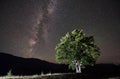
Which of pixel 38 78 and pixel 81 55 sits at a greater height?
pixel 81 55

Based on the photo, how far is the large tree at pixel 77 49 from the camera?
231ft

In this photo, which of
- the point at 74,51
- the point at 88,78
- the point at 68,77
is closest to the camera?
the point at 68,77

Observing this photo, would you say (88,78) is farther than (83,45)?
No

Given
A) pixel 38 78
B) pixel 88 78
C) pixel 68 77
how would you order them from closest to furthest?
pixel 38 78 → pixel 68 77 → pixel 88 78

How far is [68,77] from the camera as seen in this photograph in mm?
45094

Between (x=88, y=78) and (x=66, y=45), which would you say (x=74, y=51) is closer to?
(x=66, y=45)

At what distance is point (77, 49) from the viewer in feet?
231

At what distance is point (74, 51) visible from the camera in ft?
230

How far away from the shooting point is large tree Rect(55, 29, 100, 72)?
7031 centimetres

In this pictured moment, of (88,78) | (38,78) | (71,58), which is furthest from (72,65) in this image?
(38,78)

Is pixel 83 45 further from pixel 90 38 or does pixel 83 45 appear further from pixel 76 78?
pixel 76 78

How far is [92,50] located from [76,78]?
82.9 feet

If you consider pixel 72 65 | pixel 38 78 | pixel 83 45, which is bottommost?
pixel 38 78

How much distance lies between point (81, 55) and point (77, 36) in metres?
5.48
